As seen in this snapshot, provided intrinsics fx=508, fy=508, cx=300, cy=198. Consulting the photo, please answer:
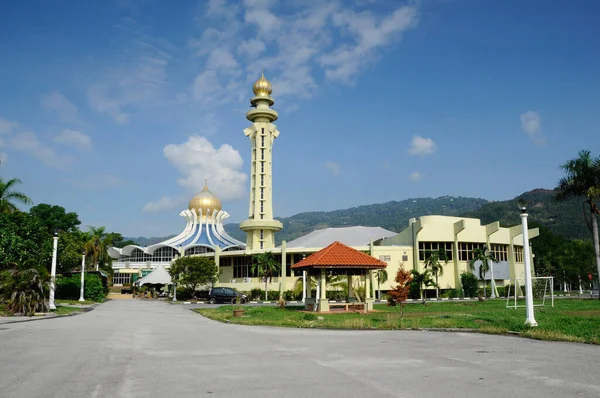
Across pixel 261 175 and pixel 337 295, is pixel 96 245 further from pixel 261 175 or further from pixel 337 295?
pixel 337 295

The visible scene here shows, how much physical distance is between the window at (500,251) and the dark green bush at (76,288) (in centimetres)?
4185

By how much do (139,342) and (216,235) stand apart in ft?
229

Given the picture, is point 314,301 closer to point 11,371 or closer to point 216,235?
point 11,371

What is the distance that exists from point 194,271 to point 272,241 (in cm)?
1686

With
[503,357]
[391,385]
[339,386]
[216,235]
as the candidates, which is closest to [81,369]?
[339,386]

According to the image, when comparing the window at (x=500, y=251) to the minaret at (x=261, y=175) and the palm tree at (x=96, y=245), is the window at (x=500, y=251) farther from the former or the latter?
the palm tree at (x=96, y=245)

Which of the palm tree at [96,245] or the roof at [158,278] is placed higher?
the palm tree at [96,245]

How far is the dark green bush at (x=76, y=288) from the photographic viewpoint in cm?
4575

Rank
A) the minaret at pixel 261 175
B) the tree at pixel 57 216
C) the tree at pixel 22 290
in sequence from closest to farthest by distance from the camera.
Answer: the tree at pixel 22 290, the minaret at pixel 261 175, the tree at pixel 57 216

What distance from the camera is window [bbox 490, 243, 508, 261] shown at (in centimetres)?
5803

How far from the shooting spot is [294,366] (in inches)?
404

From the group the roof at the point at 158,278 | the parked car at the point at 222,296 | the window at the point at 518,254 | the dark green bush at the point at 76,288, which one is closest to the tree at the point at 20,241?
the dark green bush at the point at 76,288

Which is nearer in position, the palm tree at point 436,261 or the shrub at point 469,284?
the palm tree at point 436,261

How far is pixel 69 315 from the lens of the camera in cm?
2744
